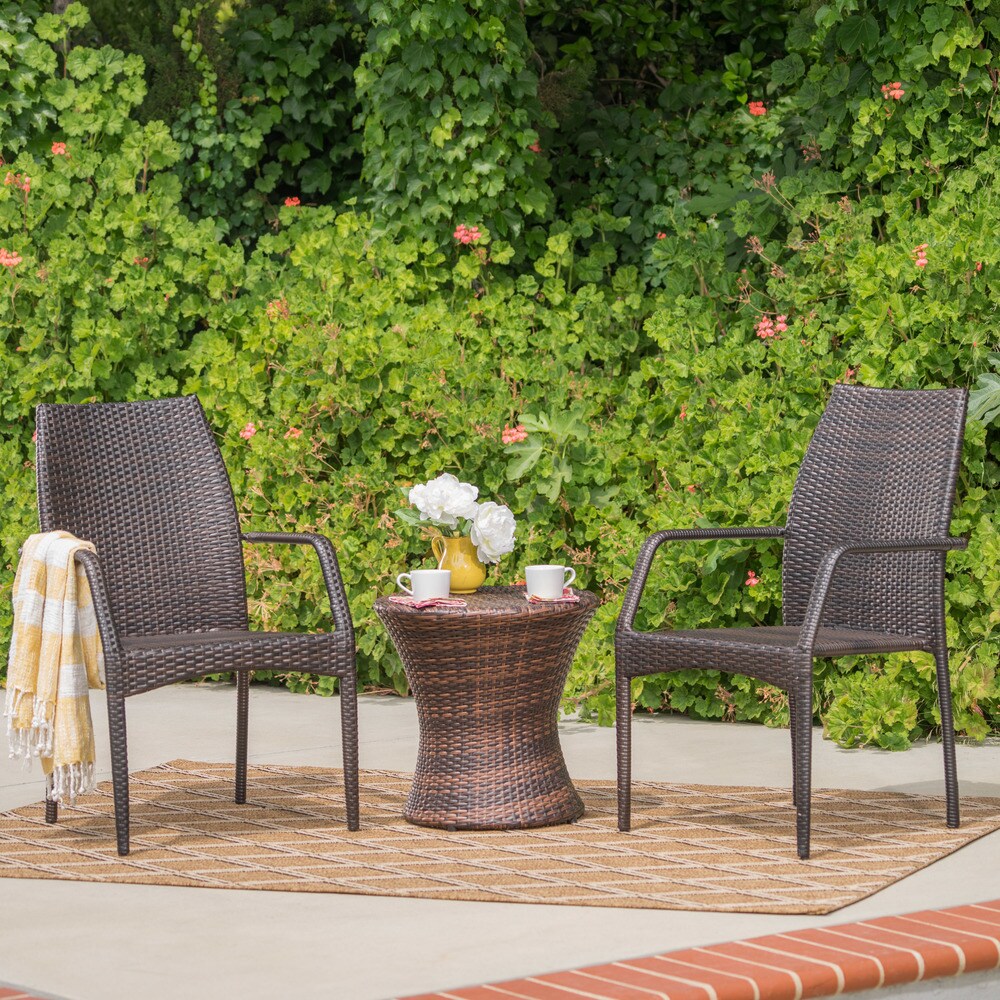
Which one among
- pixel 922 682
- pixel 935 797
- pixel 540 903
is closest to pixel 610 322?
pixel 922 682

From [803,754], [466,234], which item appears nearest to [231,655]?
[803,754]

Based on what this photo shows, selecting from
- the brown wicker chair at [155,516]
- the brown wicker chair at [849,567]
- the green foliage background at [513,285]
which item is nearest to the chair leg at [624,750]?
the brown wicker chair at [849,567]

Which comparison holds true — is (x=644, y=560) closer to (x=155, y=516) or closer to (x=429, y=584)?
(x=429, y=584)

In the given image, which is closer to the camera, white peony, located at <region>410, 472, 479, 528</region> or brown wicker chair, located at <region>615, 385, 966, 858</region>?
brown wicker chair, located at <region>615, 385, 966, 858</region>

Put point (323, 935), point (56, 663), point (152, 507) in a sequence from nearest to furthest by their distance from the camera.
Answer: point (323, 935)
point (56, 663)
point (152, 507)

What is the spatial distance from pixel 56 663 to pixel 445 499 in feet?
3.03

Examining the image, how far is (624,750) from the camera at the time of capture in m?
3.96

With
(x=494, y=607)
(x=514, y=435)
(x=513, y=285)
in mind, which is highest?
(x=513, y=285)

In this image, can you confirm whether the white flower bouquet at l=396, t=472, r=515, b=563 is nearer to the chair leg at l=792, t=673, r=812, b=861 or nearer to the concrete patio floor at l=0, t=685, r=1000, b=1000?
the chair leg at l=792, t=673, r=812, b=861

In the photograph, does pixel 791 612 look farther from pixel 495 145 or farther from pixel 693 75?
pixel 693 75

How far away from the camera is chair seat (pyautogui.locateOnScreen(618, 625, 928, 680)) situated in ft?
12.2

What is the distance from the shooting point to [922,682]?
4.98 meters

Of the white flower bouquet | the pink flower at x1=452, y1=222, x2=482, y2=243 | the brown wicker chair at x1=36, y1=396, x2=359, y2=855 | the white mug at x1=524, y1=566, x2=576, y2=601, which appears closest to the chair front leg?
the white mug at x1=524, y1=566, x2=576, y2=601

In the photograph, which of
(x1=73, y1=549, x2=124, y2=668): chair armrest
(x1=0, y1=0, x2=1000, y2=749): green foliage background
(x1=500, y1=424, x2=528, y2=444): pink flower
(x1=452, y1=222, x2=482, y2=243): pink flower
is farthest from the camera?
(x1=452, y1=222, x2=482, y2=243): pink flower
